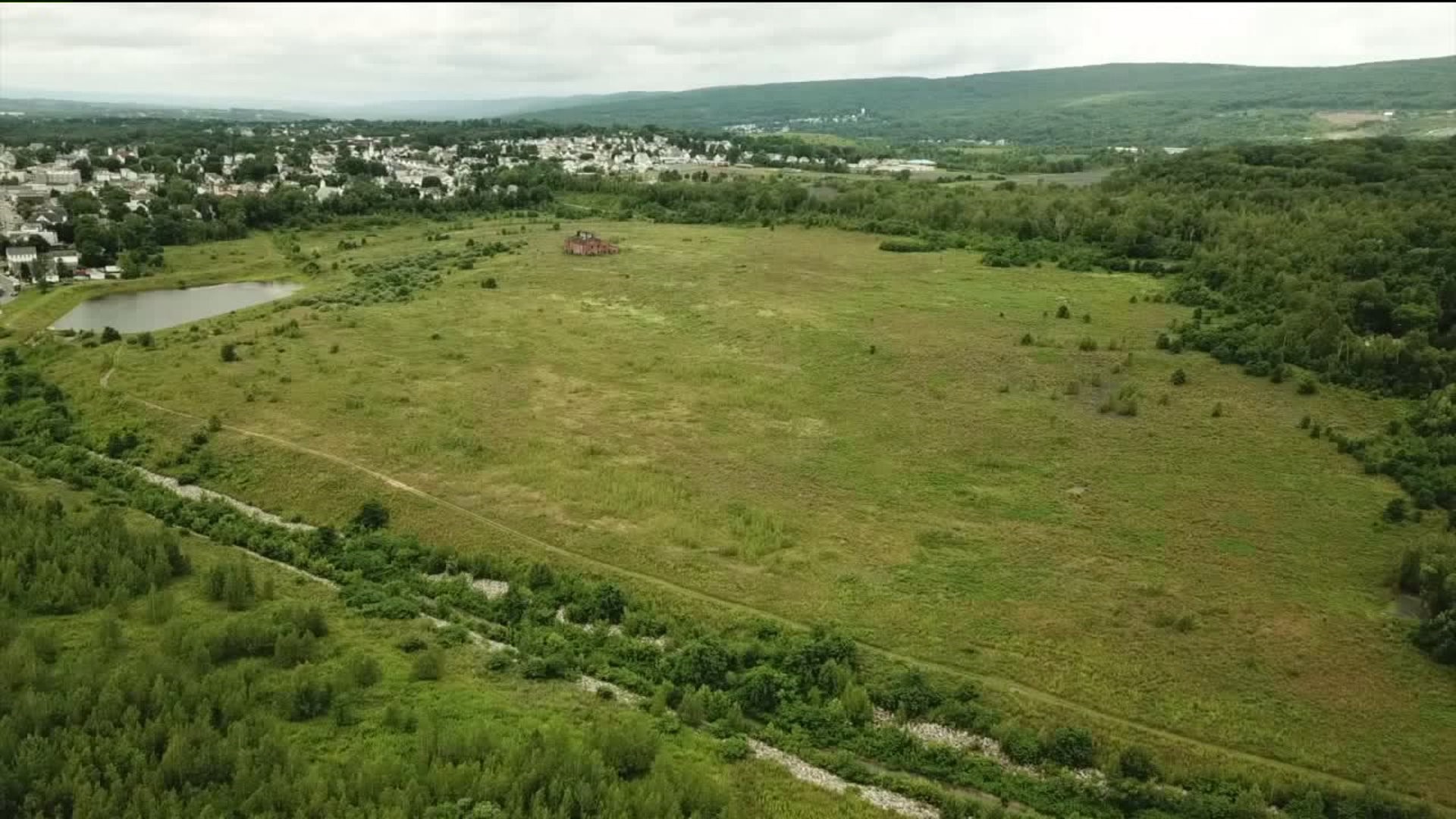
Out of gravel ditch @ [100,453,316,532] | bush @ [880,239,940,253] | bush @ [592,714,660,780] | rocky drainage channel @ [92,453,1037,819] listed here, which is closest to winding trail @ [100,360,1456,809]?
rocky drainage channel @ [92,453,1037,819]

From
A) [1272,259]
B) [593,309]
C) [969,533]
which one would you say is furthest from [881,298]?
[969,533]

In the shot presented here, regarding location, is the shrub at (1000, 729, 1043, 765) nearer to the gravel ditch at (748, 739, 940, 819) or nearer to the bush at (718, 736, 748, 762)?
the gravel ditch at (748, 739, 940, 819)

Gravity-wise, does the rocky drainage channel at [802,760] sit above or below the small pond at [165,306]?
below

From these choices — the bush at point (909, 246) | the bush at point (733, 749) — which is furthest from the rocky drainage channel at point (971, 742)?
the bush at point (909, 246)

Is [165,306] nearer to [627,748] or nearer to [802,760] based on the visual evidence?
[627,748]

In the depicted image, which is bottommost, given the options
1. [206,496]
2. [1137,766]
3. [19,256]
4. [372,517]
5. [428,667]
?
[1137,766]

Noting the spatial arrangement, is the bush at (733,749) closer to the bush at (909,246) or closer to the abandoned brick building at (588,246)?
the abandoned brick building at (588,246)

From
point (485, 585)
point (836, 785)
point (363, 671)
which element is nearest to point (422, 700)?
point (363, 671)

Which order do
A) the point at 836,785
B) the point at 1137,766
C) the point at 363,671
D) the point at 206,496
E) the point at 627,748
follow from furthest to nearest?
the point at 206,496 → the point at 363,671 → the point at 1137,766 → the point at 836,785 → the point at 627,748
